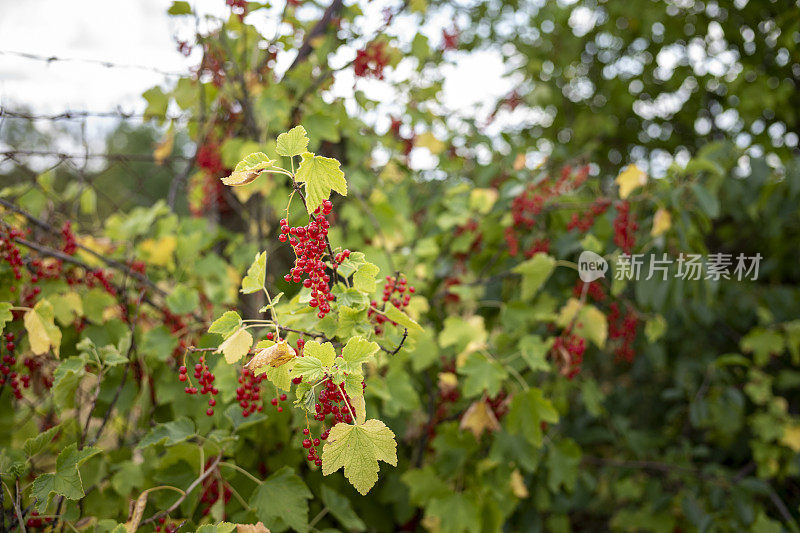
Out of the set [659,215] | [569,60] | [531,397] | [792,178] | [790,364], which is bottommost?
[790,364]

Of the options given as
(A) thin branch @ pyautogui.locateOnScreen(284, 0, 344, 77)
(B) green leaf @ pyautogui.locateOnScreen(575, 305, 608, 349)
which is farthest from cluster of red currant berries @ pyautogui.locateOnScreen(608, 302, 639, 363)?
(A) thin branch @ pyautogui.locateOnScreen(284, 0, 344, 77)

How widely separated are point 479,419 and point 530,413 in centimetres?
17

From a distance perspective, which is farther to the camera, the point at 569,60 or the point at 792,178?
the point at 569,60

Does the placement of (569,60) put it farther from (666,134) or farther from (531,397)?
(531,397)

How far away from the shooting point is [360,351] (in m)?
0.82

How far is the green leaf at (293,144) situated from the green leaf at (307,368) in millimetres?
325

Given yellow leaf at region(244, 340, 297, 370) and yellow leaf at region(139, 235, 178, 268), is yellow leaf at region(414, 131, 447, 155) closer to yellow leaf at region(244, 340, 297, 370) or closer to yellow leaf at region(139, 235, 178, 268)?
yellow leaf at region(139, 235, 178, 268)

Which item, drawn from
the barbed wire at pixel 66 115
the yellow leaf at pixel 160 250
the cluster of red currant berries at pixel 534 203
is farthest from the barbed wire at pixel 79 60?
the cluster of red currant berries at pixel 534 203

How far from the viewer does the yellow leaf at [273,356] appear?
0.78 metres

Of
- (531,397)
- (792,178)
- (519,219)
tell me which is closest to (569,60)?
(792,178)

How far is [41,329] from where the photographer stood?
46.4 inches

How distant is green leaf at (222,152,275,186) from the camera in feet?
2.59

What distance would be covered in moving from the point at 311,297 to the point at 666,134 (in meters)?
3.67

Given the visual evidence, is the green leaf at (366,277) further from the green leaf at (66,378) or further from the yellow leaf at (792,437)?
the yellow leaf at (792,437)
